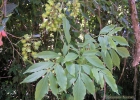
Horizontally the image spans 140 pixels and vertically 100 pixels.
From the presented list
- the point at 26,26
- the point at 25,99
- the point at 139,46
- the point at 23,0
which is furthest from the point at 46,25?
the point at 25,99

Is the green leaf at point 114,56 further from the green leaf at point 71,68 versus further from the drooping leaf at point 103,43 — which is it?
the green leaf at point 71,68

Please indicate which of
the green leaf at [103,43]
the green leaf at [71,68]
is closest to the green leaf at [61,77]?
the green leaf at [71,68]

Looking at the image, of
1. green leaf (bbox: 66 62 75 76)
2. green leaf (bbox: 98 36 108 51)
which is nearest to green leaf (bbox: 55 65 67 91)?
green leaf (bbox: 66 62 75 76)

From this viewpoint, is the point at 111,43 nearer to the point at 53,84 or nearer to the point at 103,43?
the point at 103,43

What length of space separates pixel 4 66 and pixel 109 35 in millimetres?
1042

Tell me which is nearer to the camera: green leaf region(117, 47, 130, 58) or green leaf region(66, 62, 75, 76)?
green leaf region(66, 62, 75, 76)

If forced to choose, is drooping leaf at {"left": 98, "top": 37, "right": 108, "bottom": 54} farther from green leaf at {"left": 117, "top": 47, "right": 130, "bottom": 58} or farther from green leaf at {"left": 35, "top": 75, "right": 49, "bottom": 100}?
green leaf at {"left": 35, "top": 75, "right": 49, "bottom": 100}

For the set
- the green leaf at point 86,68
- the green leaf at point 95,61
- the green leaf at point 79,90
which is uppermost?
the green leaf at point 95,61

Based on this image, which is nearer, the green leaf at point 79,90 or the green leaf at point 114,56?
the green leaf at point 79,90

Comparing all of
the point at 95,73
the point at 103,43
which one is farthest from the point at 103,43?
the point at 95,73

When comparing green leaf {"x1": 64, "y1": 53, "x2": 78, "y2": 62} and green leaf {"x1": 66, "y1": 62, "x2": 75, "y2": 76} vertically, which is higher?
green leaf {"x1": 64, "y1": 53, "x2": 78, "y2": 62}

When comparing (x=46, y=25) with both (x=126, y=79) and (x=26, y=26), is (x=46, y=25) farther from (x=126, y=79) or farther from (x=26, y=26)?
(x=126, y=79)

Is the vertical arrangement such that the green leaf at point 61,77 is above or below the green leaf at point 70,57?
below

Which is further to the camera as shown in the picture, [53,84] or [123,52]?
[123,52]
